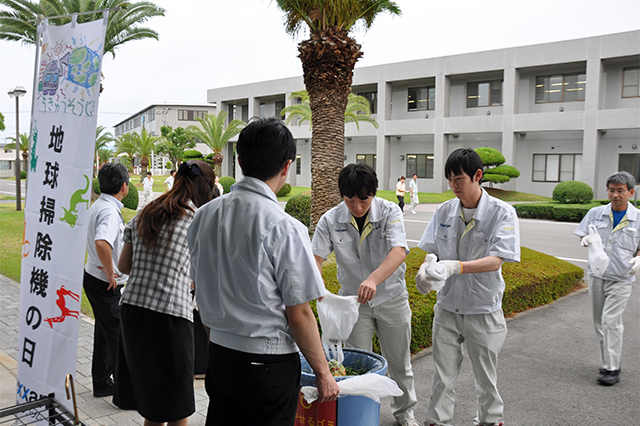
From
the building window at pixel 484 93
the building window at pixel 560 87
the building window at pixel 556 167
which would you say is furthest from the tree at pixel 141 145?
the building window at pixel 560 87

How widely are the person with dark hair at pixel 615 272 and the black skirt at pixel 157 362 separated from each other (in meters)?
3.96

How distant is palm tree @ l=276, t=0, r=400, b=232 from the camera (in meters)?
10.7

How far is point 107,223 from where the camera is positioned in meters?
3.85

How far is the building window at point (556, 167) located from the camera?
3116 cm

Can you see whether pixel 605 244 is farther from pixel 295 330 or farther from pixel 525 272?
pixel 295 330

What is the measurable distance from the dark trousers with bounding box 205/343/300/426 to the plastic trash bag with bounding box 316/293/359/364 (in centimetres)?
91

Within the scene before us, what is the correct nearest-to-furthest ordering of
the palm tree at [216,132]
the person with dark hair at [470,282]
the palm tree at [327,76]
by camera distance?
the person with dark hair at [470,282] → the palm tree at [327,76] → the palm tree at [216,132]

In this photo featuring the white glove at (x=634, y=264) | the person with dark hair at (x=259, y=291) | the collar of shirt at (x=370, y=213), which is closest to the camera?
the person with dark hair at (x=259, y=291)

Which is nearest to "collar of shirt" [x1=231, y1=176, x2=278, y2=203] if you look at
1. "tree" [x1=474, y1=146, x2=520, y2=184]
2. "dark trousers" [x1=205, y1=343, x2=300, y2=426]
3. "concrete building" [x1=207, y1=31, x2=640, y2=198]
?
"dark trousers" [x1=205, y1=343, x2=300, y2=426]

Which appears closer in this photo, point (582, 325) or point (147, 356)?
point (147, 356)

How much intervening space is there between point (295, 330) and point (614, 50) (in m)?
32.2

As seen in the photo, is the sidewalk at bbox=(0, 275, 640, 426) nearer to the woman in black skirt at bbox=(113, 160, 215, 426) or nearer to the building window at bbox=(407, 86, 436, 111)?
the woman in black skirt at bbox=(113, 160, 215, 426)

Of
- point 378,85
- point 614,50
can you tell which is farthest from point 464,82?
point 614,50

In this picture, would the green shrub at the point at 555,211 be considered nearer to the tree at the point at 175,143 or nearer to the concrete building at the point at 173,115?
the tree at the point at 175,143
